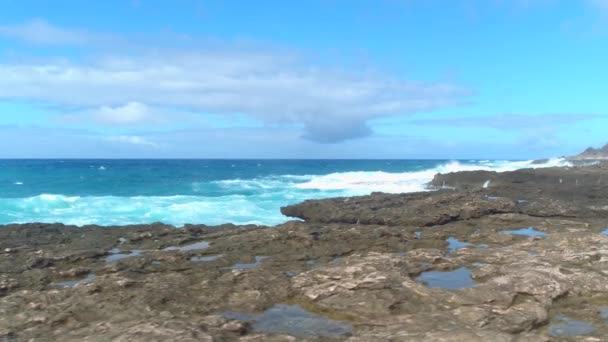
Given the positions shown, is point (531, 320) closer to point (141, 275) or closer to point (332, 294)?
point (332, 294)

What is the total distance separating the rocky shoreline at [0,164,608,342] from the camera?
A: 6.91 metres

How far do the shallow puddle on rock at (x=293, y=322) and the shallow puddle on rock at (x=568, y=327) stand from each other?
2746 mm

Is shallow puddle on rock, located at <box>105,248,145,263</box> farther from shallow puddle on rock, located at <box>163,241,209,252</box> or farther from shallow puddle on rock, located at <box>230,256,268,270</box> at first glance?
shallow puddle on rock, located at <box>230,256,268,270</box>

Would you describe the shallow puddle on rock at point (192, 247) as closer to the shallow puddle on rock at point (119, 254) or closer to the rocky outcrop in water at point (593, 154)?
the shallow puddle on rock at point (119, 254)

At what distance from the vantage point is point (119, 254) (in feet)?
A: 41.6

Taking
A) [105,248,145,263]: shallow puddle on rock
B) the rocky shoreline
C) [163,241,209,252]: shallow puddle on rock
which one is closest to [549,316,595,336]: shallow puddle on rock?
the rocky shoreline

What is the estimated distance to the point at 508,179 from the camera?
3181 cm

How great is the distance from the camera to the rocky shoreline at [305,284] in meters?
6.91

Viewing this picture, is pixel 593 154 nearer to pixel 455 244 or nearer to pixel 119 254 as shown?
pixel 455 244

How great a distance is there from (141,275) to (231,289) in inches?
83.3

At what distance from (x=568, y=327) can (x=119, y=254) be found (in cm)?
981

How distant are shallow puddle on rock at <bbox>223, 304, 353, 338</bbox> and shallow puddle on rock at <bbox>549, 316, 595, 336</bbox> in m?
2.75

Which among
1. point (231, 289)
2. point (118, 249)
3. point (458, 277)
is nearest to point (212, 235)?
point (118, 249)

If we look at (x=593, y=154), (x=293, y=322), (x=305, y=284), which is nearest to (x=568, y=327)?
(x=293, y=322)
